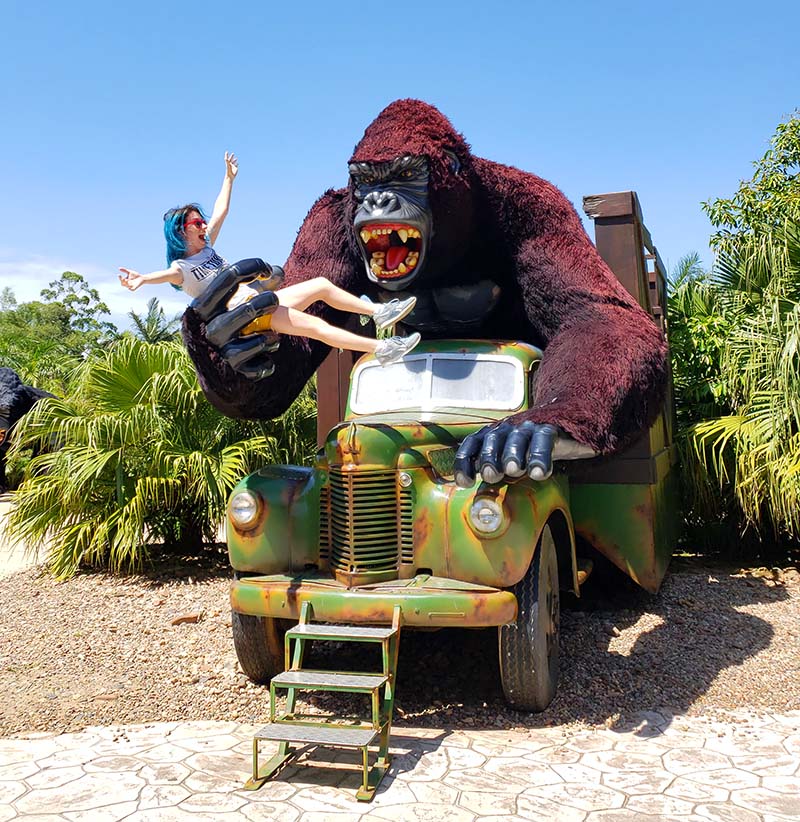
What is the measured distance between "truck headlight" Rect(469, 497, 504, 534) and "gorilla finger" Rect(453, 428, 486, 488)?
18 cm

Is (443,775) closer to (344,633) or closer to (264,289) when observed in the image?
(344,633)

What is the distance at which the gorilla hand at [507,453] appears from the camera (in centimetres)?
342

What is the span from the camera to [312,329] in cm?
395

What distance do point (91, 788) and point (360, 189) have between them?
10.8 feet

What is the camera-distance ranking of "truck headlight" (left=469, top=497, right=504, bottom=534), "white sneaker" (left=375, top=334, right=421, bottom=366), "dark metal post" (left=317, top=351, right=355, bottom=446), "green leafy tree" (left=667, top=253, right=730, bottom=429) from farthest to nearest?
"green leafy tree" (left=667, top=253, right=730, bottom=429)
"dark metal post" (left=317, top=351, right=355, bottom=446)
"white sneaker" (left=375, top=334, right=421, bottom=366)
"truck headlight" (left=469, top=497, right=504, bottom=534)

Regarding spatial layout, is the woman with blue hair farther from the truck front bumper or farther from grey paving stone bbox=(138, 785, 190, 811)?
grey paving stone bbox=(138, 785, 190, 811)

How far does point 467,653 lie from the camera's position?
15.6ft

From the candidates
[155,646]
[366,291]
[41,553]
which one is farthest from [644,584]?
[41,553]

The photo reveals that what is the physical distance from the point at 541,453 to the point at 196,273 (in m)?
1.91

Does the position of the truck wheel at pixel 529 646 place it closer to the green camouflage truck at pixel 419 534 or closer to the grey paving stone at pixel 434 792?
the green camouflage truck at pixel 419 534

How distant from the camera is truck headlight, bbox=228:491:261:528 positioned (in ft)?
13.5

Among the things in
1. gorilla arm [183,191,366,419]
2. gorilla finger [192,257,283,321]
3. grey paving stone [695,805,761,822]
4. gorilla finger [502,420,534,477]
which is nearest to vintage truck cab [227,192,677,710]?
gorilla finger [502,420,534,477]

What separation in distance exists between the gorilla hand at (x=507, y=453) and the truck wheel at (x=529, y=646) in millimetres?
600

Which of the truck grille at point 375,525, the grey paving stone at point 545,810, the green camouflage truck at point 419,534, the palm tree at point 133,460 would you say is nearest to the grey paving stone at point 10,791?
the green camouflage truck at point 419,534
